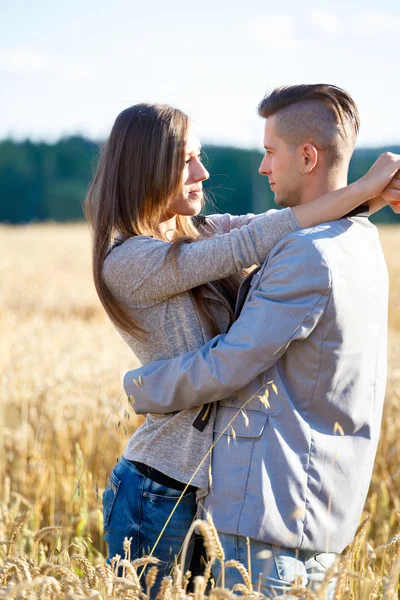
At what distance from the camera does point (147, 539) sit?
2.04 metres

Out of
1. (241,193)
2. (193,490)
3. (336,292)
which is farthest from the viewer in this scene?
(241,193)

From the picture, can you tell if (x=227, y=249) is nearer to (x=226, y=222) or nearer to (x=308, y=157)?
(x=308, y=157)

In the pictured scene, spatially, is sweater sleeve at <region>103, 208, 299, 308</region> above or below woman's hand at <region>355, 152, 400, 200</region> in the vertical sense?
below

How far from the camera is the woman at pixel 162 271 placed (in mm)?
1975

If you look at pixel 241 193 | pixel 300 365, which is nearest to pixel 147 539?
pixel 300 365

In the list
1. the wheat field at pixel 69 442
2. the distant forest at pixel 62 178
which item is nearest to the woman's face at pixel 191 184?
the wheat field at pixel 69 442

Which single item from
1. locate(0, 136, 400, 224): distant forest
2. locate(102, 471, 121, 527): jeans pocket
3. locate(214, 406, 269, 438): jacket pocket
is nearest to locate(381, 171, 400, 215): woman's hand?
locate(214, 406, 269, 438): jacket pocket

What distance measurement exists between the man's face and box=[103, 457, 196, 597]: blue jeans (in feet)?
2.86

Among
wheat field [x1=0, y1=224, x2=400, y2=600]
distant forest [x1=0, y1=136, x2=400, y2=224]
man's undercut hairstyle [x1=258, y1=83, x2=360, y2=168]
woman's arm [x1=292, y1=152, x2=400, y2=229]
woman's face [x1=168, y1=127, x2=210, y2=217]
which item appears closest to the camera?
woman's arm [x1=292, y1=152, x2=400, y2=229]

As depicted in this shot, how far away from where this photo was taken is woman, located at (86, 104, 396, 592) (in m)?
1.97

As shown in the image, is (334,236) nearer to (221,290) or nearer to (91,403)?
(221,290)

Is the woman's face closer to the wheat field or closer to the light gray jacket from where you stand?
the light gray jacket

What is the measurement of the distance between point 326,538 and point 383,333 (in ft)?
1.93

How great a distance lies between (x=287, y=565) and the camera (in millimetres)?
1891
